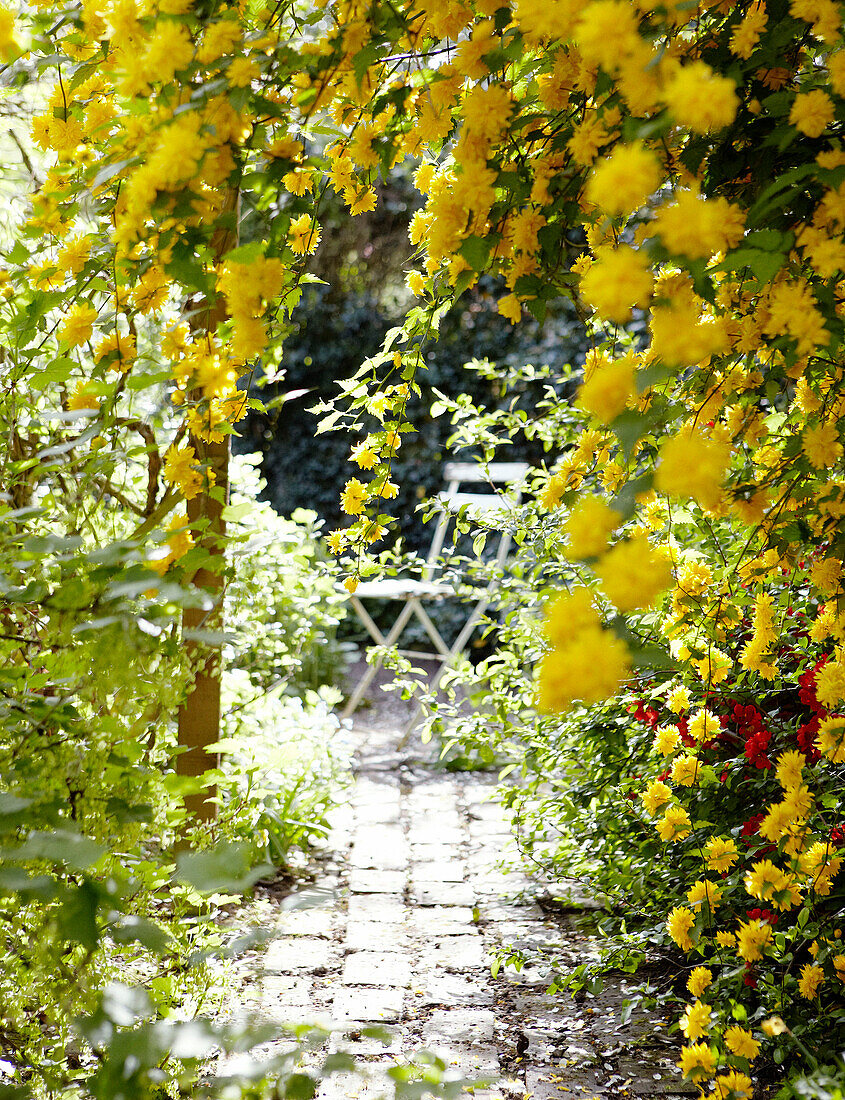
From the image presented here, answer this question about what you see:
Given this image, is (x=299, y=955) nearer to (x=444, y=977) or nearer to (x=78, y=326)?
(x=444, y=977)

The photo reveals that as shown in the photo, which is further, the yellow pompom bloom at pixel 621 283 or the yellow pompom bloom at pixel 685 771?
the yellow pompom bloom at pixel 685 771

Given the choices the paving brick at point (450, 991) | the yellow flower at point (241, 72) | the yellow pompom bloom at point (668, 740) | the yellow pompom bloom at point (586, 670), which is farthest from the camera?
the paving brick at point (450, 991)

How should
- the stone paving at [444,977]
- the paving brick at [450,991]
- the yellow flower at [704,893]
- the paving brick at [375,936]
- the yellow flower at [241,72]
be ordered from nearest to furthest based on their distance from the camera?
the yellow flower at [241,72]
the yellow flower at [704,893]
the stone paving at [444,977]
the paving brick at [450,991]
the paving brick at [375,936]

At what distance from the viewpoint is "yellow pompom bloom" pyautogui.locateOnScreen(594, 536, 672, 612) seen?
2.45 ft

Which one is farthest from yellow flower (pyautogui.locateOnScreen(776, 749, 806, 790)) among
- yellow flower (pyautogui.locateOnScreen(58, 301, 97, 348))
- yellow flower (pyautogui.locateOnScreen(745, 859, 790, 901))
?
yellow flower (pyautogui.locateOnScreen(58, 301, 97, 348))

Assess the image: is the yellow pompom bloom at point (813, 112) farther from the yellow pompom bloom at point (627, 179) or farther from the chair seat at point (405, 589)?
the chair seat at point (405, 589)

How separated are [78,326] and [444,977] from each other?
5.84 ft

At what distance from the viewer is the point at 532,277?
1.23 metres

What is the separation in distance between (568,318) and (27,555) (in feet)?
16.7

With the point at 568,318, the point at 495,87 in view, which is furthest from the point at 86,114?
the point at 568,318

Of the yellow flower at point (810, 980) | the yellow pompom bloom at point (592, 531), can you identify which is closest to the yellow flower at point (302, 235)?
the yellow pompom bloom at point (592, 531)

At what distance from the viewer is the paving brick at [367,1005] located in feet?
6.75

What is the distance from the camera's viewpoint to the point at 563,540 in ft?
7.81

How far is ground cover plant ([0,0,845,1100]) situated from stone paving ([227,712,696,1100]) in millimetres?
342
